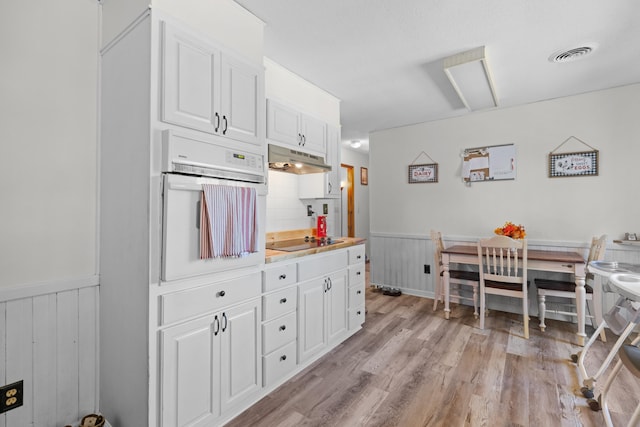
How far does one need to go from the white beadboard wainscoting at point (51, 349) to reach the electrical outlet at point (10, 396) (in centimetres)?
2

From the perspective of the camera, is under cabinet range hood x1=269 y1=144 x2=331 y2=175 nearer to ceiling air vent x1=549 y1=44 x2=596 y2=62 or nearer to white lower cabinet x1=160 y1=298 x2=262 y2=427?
white lower cabinet x1=160 y1=298 x2=262 y2=427

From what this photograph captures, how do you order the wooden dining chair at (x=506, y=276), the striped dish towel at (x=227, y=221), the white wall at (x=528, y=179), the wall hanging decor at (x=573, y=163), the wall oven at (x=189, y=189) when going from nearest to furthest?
the wall oven at (x=189, y=189), the striped dish towel at (x=227, y=221), the wooden dining chair at (x=506, y=276), the white wall at (x=528, y=179), the wall hanging decor at (x=573, y=163)

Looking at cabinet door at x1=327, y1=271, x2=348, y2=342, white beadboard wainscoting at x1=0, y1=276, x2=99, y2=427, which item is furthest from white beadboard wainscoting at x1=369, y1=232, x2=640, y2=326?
white beadboard wainscoting at x1=0, y1=276, x2=99, y2=427

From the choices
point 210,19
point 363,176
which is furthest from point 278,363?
point 363,176

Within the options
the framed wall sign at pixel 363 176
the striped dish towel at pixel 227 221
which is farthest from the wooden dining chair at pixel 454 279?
the framed wall sign at pixel 363 176

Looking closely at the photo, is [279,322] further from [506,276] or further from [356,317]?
[506,276]

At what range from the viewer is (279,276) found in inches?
82.8

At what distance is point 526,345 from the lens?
107 inches

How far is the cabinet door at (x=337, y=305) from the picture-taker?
2615 millimetres

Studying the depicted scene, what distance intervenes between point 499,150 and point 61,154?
4.16 metres

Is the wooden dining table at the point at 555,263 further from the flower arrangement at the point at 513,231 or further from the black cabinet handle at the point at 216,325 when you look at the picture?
the black cabinet handle at the point at 216,325

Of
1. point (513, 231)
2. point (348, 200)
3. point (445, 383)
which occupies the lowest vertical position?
point (445, 383)

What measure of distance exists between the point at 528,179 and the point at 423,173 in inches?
48.3

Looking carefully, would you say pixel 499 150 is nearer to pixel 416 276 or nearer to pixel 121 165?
pixel 416 276
